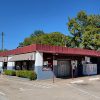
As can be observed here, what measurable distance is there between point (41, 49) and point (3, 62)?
50.8 feet

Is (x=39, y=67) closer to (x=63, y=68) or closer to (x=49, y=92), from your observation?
(x=63, y=68)

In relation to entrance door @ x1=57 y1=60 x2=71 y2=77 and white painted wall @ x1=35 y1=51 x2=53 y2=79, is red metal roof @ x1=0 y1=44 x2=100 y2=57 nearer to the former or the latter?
white painted wall @ x1=35 y1=51 x2=53 y2=79

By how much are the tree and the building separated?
14413 mm

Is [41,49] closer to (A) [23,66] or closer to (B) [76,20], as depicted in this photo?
(A) [23,66]

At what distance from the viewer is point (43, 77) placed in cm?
2905

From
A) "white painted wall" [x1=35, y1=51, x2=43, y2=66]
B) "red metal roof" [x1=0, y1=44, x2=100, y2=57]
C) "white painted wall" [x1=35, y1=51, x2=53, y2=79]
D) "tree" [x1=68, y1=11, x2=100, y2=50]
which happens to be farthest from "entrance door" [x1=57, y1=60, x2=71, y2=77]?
"tree" [x1=68, y1=11, x2=100, y2=50]

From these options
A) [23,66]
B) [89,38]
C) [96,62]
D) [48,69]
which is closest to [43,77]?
[48,69]

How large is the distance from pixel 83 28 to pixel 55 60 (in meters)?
26.4

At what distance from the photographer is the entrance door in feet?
107

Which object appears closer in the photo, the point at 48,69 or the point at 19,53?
the point at 48,69

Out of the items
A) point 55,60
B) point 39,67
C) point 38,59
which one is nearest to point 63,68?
point 55,60

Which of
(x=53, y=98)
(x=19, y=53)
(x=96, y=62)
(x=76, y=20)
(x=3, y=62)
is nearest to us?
(x=53, y=98)

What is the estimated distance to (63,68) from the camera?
33031 mm

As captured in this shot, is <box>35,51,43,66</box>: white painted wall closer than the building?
Yes
